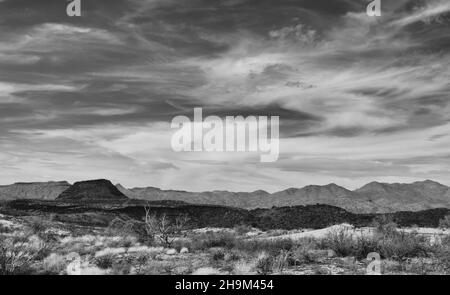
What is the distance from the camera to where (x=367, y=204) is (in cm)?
10250

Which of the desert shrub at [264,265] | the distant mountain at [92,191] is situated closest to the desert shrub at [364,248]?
the desert shrub at [264,265]

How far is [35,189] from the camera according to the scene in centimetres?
15300

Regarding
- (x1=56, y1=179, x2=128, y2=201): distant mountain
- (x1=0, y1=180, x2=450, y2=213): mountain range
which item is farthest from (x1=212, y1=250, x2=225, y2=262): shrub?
(x1=56, y1=179, x2=128, y2=201): distant mountain

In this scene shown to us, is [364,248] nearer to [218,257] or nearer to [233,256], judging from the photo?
[233,256]

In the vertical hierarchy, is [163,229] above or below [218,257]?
above

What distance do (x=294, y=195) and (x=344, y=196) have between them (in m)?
17.2

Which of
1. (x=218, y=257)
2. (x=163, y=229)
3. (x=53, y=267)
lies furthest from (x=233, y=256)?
(x=163, y=229)

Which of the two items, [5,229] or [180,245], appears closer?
[180,245]

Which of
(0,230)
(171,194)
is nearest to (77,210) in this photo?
(0,230)

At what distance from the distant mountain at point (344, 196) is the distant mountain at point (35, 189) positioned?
26522 mm

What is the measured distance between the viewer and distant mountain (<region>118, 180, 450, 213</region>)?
109812mm

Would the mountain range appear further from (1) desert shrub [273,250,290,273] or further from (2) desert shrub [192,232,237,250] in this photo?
(1) desert shrub [273,250,290,273]
